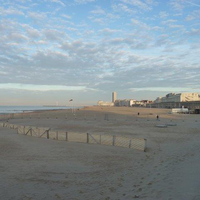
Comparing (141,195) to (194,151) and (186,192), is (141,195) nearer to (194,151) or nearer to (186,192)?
(186,192)

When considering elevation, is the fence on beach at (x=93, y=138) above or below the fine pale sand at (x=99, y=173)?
above

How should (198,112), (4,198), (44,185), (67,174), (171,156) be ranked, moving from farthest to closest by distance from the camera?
(198,112)
(171,156)
(67,174)
(44,185)
(4,198)

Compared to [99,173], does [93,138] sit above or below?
above

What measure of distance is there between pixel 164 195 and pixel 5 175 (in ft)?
20.3

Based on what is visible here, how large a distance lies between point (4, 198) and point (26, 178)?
176cm

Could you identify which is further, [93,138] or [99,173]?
[93,138]

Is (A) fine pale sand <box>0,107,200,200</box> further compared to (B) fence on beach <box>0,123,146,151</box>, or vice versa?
(B) fence on beach <box>0,123,146,151</box>

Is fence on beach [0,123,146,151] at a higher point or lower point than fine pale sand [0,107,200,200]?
higher

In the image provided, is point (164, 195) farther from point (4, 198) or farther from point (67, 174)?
point (4, 198)

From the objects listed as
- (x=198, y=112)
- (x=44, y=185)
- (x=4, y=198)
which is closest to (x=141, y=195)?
(x=44, y=185)

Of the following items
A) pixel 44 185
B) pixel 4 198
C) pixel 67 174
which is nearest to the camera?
pixel 4 198

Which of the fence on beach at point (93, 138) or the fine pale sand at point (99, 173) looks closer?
the fine pale sand at point (99, 173)

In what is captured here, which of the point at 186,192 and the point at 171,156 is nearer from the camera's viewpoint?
the point at 186,192

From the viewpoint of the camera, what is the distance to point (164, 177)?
7953 millimetres
